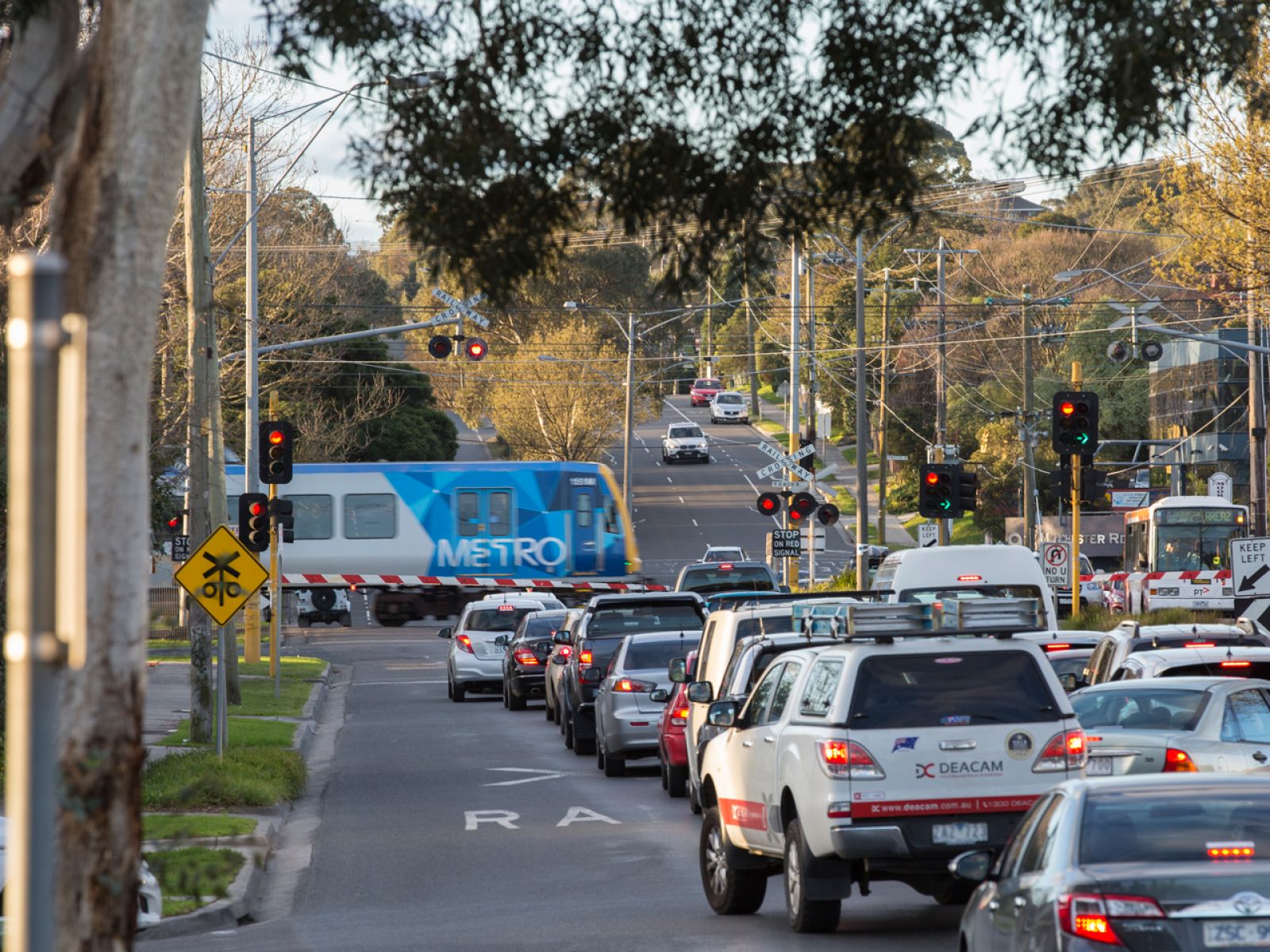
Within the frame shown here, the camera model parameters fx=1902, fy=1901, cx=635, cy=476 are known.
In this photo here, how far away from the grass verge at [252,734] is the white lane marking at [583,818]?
6.23m

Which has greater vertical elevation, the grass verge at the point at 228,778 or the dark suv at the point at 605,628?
the dark suv at the point at 605,628

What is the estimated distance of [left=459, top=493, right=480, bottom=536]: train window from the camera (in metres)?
54.2

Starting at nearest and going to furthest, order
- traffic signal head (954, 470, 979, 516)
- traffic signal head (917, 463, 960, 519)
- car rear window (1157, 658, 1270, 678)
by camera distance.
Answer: car rear window (1157, 658, 1270, 678) < traffic signal head (954, 470, 979, 516) < traffic signal head (917, 463, 960, 519)

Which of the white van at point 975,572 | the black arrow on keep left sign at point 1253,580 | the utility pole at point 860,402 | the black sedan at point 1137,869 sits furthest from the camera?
the utility pole at point 860,402

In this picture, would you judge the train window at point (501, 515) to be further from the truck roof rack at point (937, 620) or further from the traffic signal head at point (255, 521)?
the truck roof rack at point (937, 620)

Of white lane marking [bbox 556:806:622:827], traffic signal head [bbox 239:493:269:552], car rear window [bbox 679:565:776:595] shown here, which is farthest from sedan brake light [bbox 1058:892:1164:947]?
car rear window [bbox 679:565:776:595]

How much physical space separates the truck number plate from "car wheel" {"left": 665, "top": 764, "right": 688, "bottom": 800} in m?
8.17

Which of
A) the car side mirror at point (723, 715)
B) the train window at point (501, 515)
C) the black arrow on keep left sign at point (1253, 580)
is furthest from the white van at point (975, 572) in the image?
the train window at point (501, 515)

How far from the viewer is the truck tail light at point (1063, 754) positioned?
11734mm

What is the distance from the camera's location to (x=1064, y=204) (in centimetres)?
12344

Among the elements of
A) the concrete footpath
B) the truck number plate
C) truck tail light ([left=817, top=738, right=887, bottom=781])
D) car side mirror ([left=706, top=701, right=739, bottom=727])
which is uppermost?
car side mirror ([left=706, top=701, right=739, bottom=727])

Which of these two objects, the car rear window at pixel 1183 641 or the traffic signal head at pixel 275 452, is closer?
the car rear window at pixel 1183 641

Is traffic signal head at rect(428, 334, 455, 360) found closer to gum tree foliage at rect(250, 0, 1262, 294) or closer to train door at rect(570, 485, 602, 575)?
train door at rect(570, 485, 602, 575)

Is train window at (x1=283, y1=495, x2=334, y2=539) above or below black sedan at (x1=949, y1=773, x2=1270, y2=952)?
above
